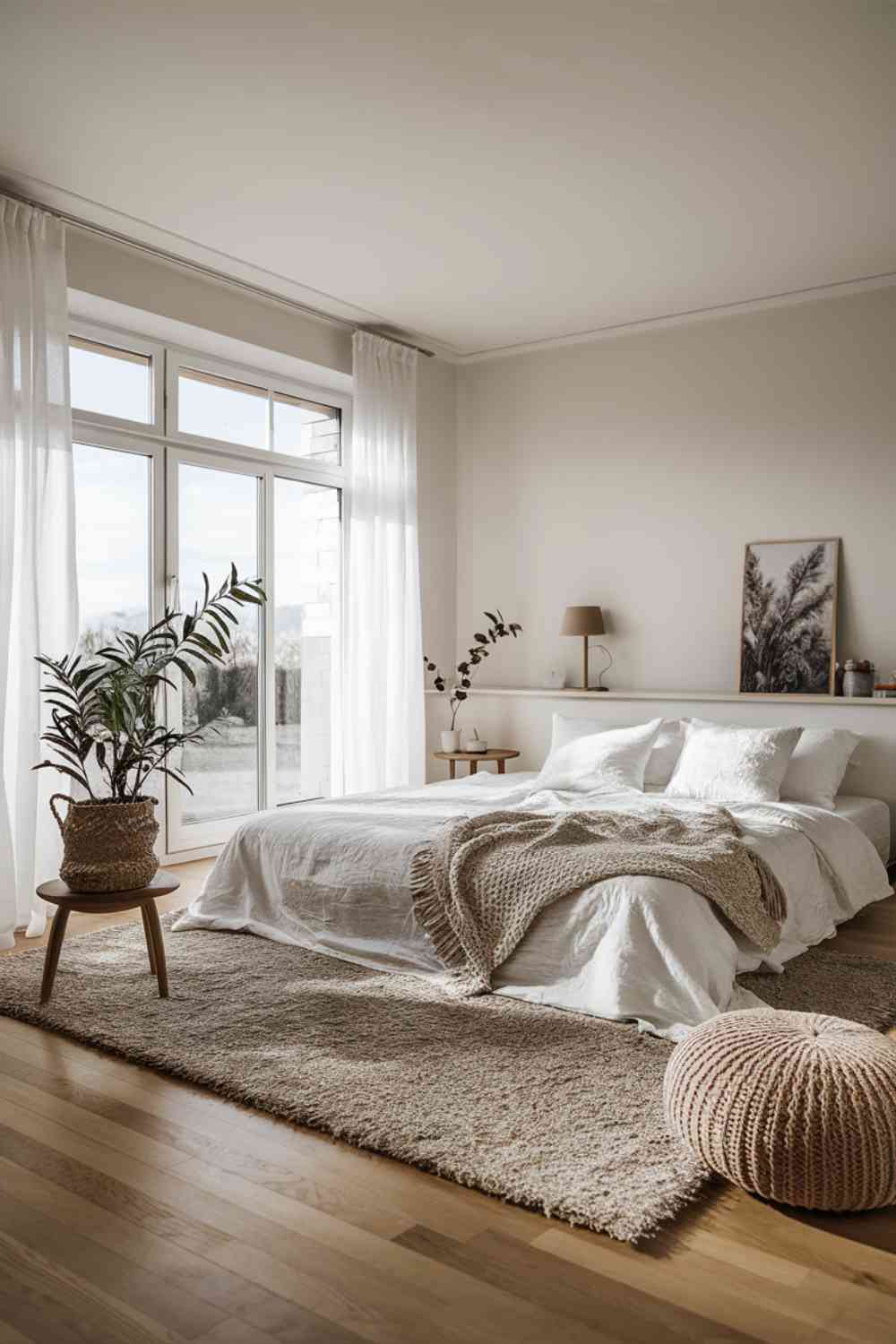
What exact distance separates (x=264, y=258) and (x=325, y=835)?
2.79m

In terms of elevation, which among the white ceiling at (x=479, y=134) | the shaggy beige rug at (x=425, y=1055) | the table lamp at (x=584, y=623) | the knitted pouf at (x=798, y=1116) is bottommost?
the shaggy beige rug at (x=425, y=1055)

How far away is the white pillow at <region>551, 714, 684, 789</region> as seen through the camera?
16.6 ft

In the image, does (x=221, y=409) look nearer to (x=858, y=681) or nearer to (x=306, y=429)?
(x=306, y=429)

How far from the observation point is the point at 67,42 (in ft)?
10.6

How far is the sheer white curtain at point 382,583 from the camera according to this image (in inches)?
236

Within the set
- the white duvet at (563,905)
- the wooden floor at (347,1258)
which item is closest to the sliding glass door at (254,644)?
the white duvet at (563,905)

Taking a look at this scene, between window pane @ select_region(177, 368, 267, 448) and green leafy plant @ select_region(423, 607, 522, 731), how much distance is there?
163 cm

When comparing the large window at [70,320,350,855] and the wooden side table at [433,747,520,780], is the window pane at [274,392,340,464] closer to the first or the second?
the large window at [70,320,350,855]

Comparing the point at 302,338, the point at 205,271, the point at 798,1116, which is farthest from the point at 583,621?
the point at 798,1116

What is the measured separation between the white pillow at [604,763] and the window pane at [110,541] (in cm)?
209

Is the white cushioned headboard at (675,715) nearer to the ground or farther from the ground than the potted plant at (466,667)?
nearer to the ground

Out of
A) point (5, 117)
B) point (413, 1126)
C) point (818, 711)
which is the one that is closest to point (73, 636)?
point (5, 117)

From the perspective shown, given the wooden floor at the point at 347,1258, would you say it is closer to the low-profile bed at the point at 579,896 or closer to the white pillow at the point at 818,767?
the low-profile bed at the point at 579,896

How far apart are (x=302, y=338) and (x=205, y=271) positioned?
751mm
